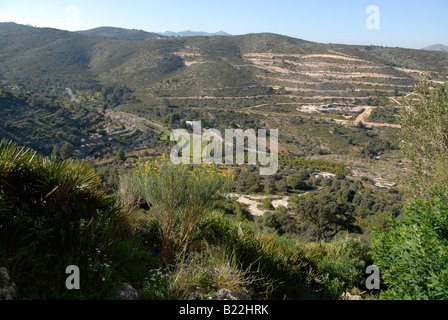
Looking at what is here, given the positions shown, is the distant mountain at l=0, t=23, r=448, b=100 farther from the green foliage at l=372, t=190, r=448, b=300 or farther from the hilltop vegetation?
the green foliage at l=372, t=190, r=448, b=300

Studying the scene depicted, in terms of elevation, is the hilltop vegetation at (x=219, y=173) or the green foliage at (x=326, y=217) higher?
the hilltop vegetation at (x=219, y=173)

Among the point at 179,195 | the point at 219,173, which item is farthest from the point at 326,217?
the point at 179,195

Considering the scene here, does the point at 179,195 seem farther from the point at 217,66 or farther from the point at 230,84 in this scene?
the point at 217,66

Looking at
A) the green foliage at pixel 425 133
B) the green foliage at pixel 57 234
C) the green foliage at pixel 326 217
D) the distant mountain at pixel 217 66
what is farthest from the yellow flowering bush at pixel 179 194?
the distant mountain at pixel 217 66

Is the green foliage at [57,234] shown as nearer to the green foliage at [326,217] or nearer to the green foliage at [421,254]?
the green foliage at [421,254]

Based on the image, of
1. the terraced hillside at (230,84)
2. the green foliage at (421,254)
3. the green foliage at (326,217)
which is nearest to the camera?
the green foliage at (421,254)

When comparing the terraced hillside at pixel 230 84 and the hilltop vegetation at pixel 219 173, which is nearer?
the hilltop vegetation at pixel 219 173

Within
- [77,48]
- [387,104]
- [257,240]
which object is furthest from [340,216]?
[77,48]

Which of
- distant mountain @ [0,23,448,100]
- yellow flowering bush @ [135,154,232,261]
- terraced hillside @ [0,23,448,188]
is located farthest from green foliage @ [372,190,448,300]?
distant mountain @ [0,23,448,100]
